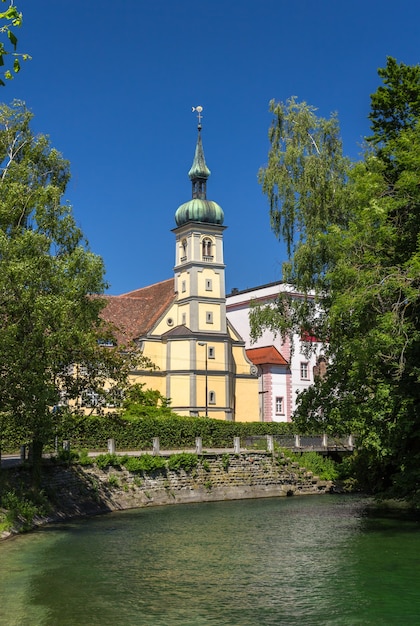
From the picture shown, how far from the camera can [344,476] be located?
139 feet

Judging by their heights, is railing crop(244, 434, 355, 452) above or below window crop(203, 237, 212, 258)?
below

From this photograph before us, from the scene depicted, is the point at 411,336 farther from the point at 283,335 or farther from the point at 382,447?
the point at 283,335

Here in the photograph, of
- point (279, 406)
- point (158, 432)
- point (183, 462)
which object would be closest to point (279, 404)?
point (279, 406)

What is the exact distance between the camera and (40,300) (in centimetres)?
2239

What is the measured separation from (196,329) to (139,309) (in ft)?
25.7

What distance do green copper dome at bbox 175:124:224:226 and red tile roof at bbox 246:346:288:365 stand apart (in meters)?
12.4

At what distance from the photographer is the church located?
59000mm

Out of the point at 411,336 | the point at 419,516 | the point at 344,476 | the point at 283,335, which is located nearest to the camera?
the point at 411,336

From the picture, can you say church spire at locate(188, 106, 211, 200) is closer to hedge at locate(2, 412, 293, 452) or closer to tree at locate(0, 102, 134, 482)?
hedge at locate(2, 412, 293, 452)

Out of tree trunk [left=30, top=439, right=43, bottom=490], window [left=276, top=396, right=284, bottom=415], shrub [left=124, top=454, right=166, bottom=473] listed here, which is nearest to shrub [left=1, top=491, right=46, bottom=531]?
tree trunk [left=30, top=439, right=43, bottom=490]

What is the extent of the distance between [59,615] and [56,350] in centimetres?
1131

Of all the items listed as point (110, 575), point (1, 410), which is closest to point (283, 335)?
point (1, 410)

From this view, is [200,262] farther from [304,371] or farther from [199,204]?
[304,371]

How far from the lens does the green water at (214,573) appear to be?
44.4 ft
